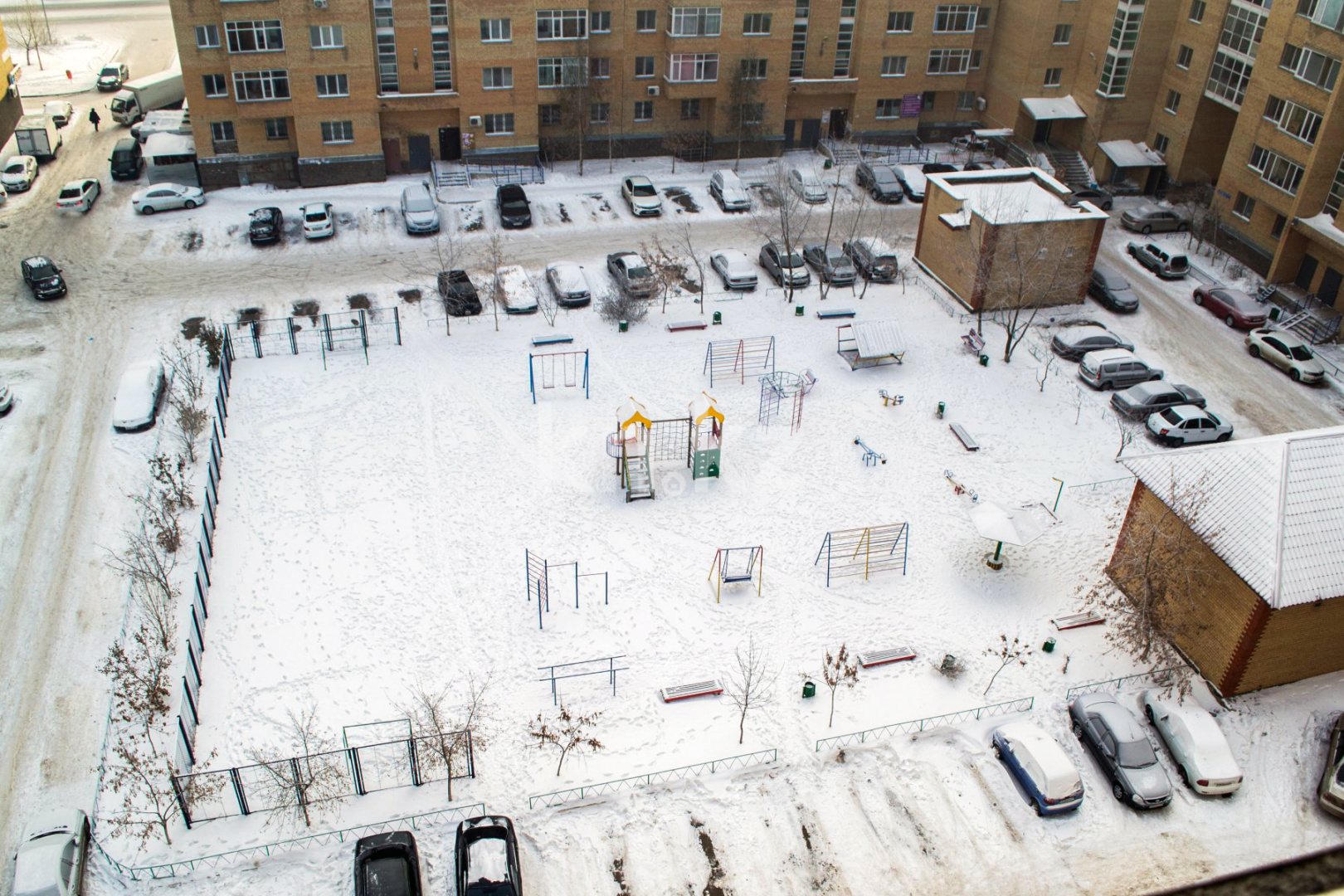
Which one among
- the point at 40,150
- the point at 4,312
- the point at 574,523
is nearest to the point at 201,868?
the point at 574,523

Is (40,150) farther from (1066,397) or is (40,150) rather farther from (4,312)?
(1066,397)

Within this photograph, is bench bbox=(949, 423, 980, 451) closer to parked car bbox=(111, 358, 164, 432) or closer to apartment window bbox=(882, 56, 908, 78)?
parked car bbox=(111, 358, 164, 432)

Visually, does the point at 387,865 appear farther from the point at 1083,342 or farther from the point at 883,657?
the point at 1083,342

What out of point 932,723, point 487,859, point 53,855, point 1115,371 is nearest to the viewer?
point 53,855

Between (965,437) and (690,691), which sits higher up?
(965,437)

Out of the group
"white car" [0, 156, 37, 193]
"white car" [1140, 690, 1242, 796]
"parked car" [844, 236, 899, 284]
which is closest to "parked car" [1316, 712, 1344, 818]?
"white car" [1140, 690, 1242, 796]

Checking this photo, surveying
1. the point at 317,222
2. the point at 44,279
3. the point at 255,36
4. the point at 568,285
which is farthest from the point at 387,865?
the point at 255,36

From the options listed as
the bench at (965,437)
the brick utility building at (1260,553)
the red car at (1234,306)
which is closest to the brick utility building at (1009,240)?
the red car at (1234,306)
